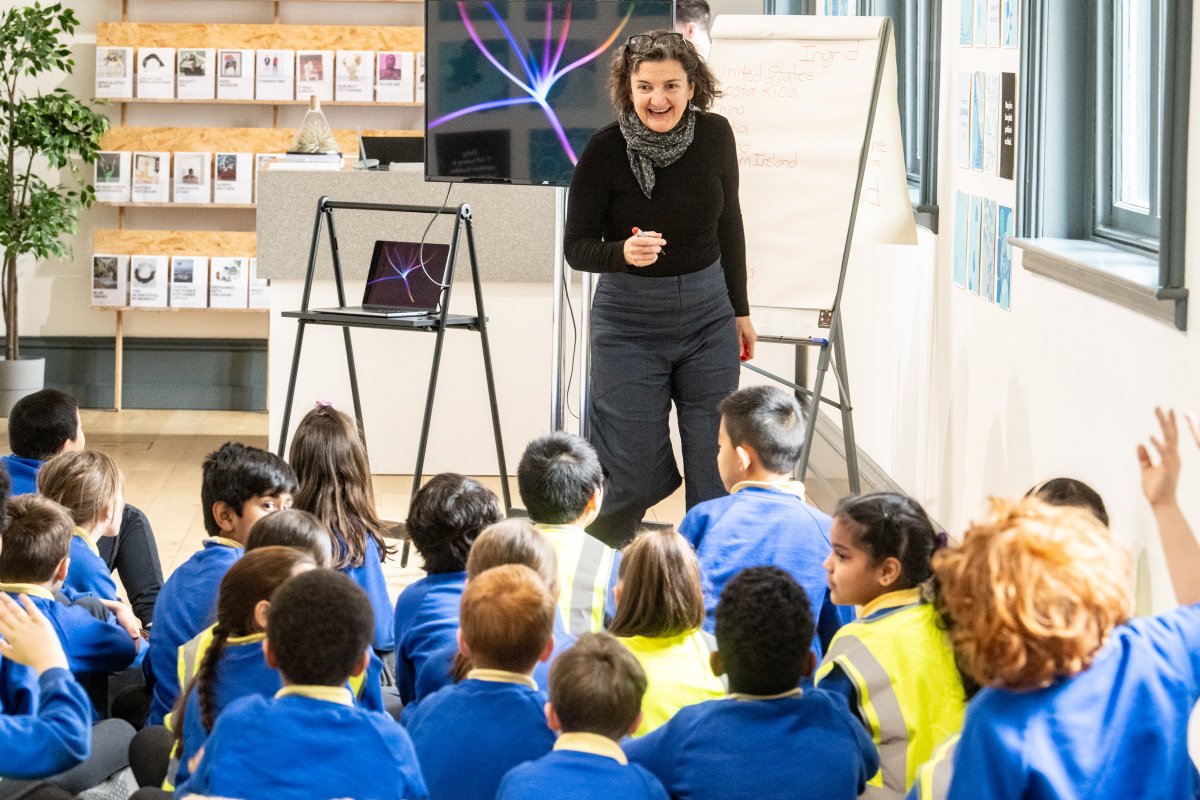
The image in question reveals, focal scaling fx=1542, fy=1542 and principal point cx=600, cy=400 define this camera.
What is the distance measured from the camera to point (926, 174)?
4.78 meters

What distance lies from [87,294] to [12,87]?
3.38ft

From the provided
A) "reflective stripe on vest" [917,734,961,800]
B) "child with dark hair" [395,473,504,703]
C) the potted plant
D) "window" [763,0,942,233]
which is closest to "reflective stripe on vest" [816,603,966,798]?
"reflective stripe on vest" [917,734,961,800]

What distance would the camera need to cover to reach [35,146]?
6824 mm

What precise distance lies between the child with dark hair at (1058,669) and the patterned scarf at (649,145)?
1918mm

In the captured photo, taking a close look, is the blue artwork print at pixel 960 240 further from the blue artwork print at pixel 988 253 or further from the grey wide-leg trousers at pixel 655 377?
the grey wide-leg trousers at pixel 655 377

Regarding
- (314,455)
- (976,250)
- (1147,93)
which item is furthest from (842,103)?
(314,455)

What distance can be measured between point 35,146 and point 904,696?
580cm

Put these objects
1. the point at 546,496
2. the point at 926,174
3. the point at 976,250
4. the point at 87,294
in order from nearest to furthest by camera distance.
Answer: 1. the point at 546,496
2. the point at 976,250
3. the point at 926,174
4. the point at 87,294

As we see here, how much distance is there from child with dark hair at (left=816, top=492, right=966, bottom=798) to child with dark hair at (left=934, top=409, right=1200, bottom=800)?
512 mm

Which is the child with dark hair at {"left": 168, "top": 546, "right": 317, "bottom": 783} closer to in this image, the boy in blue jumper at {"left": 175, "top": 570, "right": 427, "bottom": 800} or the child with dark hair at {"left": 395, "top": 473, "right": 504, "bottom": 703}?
the boy in blue jumper at {"left": 175, "top": 570, "right": 427, "bottom": 800}

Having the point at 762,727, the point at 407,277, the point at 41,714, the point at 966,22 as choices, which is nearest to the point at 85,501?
the point at 41,714

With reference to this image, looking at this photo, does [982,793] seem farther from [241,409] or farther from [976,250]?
[241,409]

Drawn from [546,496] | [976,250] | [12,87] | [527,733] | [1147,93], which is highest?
[12,87]

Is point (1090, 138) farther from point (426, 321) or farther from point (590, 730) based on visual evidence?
point (590, 730)
